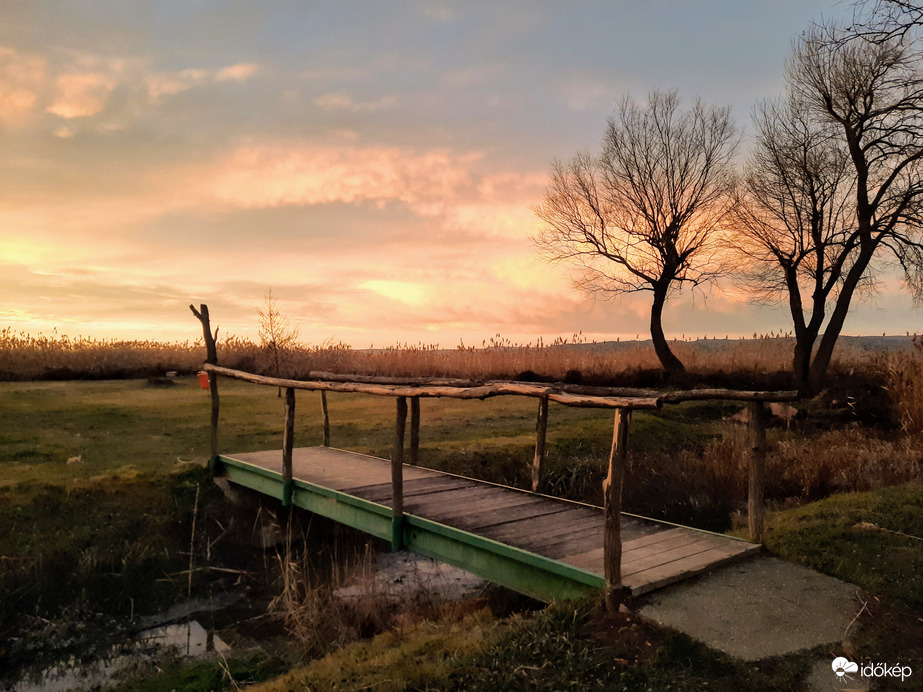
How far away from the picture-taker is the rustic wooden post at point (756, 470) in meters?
6.10

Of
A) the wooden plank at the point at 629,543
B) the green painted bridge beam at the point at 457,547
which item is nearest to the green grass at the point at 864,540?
the wooden plank at the point at 629,543

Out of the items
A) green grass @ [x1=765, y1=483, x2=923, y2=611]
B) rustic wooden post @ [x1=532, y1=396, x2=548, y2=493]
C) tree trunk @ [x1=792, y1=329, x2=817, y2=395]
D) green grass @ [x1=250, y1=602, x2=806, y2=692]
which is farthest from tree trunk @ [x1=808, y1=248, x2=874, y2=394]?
green grass @ [x1=250, y1=602, x2=806, y2=692]

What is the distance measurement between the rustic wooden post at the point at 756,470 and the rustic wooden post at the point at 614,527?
1.55 metres

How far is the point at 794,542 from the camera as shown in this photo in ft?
20.1

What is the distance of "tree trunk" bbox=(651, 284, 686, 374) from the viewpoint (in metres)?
22.0

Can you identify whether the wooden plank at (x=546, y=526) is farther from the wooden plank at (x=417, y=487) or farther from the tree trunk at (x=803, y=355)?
the tree trunk at (x=803, y=355)

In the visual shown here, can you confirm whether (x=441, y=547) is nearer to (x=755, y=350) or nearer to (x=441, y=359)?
(x=441, y=359)

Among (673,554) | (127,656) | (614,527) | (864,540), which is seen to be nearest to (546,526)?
(673,554)

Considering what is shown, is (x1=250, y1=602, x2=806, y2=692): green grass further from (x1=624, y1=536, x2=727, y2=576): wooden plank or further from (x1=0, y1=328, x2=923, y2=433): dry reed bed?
(x1=0, y1=328, x2=923, y2=433): dry reed bed

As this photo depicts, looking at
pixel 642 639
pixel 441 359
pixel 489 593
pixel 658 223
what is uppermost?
pixel 658 223

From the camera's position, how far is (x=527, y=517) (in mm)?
6773

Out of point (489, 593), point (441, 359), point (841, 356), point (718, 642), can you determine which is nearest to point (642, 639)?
point (718, 642)

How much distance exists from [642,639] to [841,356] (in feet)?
65.2

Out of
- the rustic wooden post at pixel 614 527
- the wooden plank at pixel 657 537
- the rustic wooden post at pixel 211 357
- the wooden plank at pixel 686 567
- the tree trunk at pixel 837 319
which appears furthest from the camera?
the tree trunk at pixel 837 319
